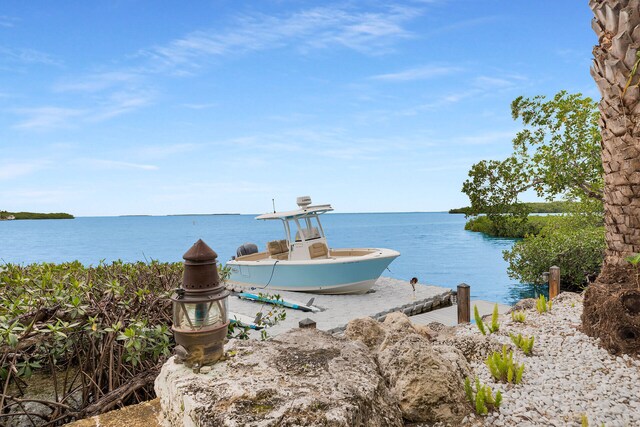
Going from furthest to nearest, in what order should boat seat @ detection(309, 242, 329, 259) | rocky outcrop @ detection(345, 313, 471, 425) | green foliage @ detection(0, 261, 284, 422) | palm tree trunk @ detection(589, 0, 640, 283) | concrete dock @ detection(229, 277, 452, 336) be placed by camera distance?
1. boat seat @ detection(309, 242, 329, 259)
2. concrete dock @ detection(229, 277, 452, 336)
3. palm tree trunk @ detection(589, 0, 640, 283)
4. green foliage @ detection(0, 261, 284, 422)
5. rocky outcrop @ detection(345, 313, 471, 425)

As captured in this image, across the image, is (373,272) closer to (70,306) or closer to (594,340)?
(594,340)

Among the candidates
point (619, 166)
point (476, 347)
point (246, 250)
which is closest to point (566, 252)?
point (619, 166)

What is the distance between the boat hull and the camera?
12602 millimetres

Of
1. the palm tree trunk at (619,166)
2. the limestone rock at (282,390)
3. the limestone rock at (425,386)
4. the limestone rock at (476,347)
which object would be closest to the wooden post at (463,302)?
the palm tree trunk at (619,166)

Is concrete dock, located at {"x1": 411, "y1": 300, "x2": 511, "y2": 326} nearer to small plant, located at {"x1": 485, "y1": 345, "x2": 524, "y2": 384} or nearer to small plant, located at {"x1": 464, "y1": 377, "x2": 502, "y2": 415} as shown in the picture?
small plant, located at {"x1": 485, "y1": 345, "x2": 524, "y2": 384}

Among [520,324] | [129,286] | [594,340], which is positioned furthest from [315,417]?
[520,324]

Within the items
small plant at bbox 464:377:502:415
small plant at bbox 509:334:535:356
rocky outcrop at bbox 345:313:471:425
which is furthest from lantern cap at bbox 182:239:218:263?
small plant at bbox 509:334:535:356

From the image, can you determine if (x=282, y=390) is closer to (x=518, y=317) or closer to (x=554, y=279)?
(x=518, y=317)

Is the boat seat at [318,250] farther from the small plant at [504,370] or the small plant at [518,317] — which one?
the small plant at [504,370]

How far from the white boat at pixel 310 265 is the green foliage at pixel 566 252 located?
549cm

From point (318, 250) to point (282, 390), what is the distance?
11.3 metres

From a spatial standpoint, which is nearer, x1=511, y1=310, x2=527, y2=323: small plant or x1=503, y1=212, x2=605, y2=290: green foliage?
x1=511, y1=310, x2=527, y2=323: small plant

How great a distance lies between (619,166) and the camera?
13.9 feet

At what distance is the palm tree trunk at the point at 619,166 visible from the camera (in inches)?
156
